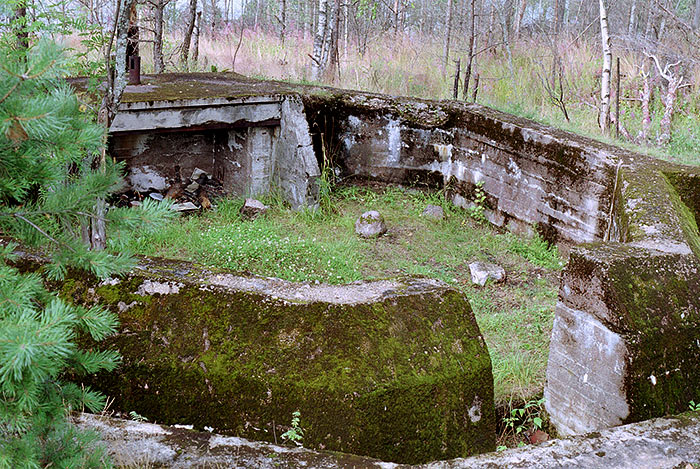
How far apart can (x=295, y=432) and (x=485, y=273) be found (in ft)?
11.8

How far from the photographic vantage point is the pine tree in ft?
4.51

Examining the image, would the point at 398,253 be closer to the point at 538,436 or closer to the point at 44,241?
the point at 538,436

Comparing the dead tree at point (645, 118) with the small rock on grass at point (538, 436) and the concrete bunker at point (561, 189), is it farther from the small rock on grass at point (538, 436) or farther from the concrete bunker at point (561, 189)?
the small rock on grass at point (538, 436)

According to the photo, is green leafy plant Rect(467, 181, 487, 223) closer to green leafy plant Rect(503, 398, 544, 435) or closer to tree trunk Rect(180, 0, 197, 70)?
green leafy plant Rect(503, 398, 544, 435)

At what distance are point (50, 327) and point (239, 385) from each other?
1187mm

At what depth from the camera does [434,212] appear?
707 centimetres

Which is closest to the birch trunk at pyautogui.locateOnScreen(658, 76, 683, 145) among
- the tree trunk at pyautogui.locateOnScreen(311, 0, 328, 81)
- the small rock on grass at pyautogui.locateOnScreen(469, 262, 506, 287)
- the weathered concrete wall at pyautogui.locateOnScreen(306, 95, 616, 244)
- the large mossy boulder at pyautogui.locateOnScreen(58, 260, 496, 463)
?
the weathered concrete wall at pyautogui.locateOnScreen(306, 95, 616, 244)

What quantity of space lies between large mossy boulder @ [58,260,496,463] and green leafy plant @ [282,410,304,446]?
0.02 m

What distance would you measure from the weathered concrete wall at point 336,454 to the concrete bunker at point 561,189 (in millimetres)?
865

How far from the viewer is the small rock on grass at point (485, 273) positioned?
565cm

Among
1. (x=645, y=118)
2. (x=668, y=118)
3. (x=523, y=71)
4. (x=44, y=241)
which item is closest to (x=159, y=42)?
(x=523, y=71)

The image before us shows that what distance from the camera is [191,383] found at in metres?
2.49

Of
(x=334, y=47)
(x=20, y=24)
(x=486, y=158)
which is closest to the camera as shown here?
(x=20, y=24)

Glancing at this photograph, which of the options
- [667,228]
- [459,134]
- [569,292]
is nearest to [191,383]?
[569,292]
